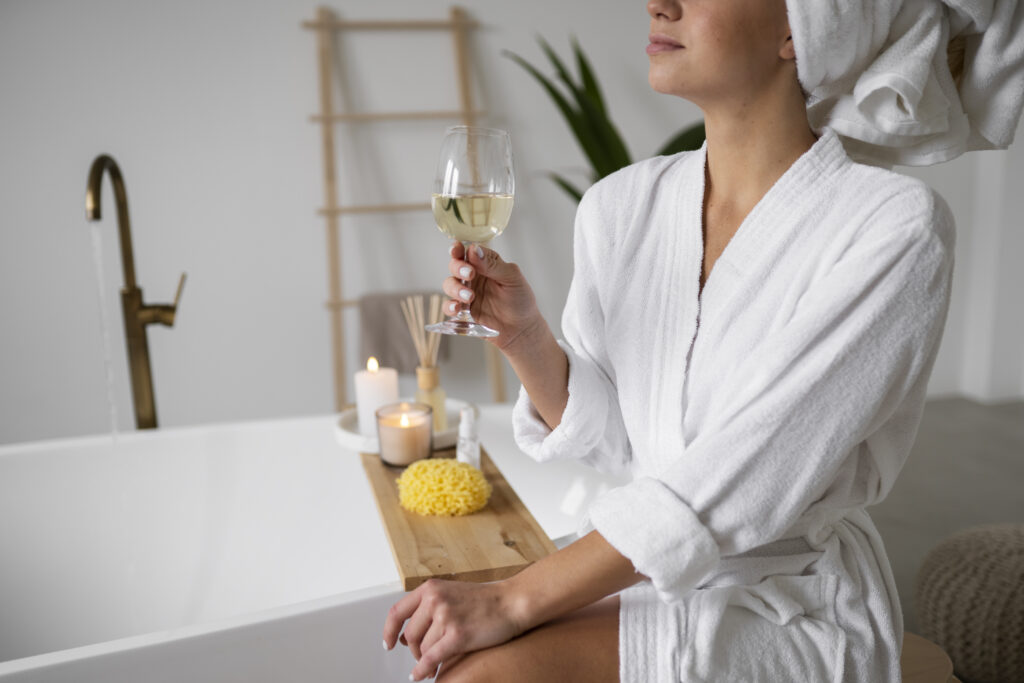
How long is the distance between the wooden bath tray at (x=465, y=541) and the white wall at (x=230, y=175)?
2145 millimetres

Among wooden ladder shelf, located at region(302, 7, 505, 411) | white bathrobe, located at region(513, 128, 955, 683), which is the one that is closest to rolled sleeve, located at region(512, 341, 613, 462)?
white bathrobe, located at region(513, 128, 955, 683)

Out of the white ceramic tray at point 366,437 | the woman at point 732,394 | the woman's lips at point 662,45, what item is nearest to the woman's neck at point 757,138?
the woman at point 732,394

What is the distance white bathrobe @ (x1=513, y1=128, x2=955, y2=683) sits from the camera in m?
1.03

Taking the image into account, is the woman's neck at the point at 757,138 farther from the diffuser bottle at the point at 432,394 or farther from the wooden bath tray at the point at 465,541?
the diffuser bottle at the point at 432,394

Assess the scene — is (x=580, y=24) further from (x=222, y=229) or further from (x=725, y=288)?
(x=725, y=288)

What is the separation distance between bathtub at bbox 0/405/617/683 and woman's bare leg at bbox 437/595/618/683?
1033 millimetres

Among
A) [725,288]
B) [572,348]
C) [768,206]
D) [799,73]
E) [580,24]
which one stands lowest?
[572,348]

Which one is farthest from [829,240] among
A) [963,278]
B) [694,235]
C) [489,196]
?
[963,278]

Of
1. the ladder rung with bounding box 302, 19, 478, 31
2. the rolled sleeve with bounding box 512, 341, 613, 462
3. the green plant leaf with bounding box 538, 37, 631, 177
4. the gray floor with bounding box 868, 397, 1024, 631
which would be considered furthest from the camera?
the ladder rung with bounding box 302, 19, 478, 31

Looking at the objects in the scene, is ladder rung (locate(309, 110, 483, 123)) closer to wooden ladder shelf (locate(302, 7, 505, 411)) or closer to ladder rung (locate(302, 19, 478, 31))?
wooden ladder shelf (locate(302, 7, 505, 411))

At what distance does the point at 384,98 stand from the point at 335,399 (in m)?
1.33

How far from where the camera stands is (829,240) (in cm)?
114

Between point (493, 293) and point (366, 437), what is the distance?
930mm

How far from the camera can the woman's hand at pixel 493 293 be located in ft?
3.91
